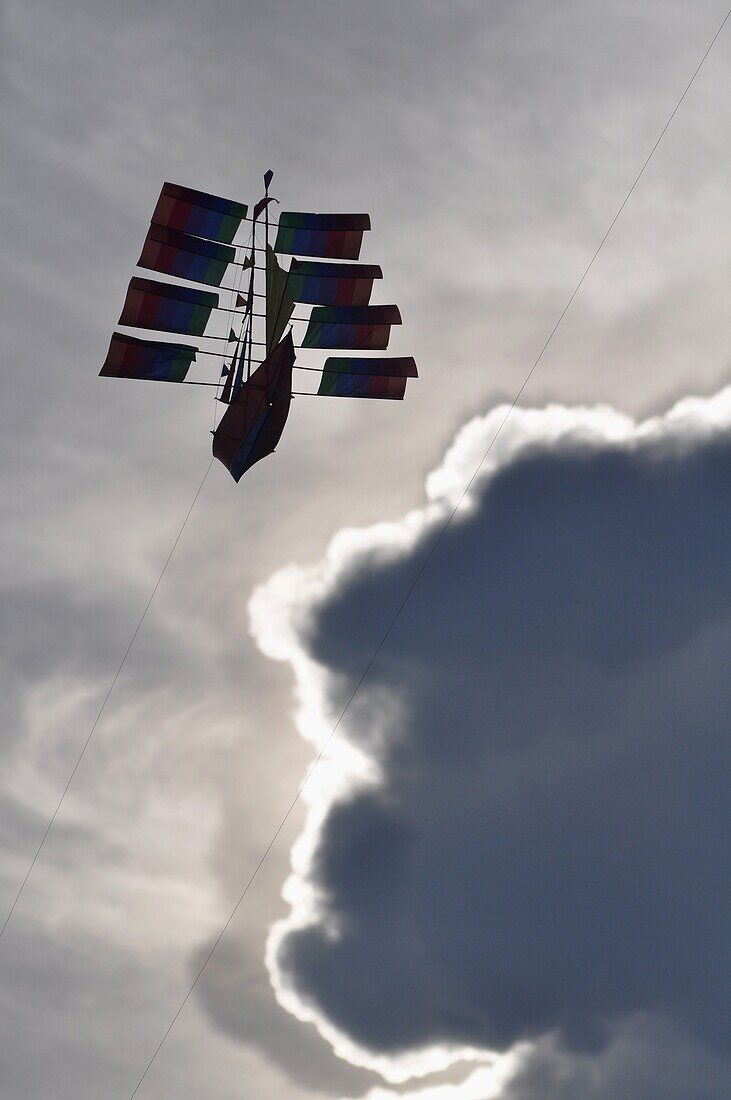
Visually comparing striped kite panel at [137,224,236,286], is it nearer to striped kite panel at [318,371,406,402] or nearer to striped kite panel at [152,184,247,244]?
striped kite panel at [152,184,247,244]

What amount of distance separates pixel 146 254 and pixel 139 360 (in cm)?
436

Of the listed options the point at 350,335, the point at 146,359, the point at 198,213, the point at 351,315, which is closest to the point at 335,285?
the point at 351,315

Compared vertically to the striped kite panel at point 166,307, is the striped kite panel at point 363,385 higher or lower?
lower

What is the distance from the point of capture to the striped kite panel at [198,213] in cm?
5422

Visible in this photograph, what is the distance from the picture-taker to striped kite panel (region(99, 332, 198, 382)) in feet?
181

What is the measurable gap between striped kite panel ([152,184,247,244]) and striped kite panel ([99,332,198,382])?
15.8 feet

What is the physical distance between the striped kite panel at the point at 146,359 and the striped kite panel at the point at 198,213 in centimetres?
482

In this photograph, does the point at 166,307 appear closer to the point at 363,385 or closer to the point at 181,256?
the point at 181,256

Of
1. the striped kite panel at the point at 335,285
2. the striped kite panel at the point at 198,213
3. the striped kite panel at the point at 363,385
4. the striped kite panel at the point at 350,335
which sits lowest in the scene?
the striped kite panel at the point at 363,385

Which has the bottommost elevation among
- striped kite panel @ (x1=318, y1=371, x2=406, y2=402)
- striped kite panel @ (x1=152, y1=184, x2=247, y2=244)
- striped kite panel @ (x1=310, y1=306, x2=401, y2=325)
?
striped kite panel @ (x1=318, y1=371, x2=406, y2=402)

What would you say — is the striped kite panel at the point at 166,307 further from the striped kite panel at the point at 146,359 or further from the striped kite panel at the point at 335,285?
the striped kite panel at the point at 335,285

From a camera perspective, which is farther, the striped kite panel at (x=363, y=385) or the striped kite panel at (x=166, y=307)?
the striped kite panel at (x=363, y=385)

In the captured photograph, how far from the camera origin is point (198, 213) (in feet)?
178

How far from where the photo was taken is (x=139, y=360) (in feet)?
181
